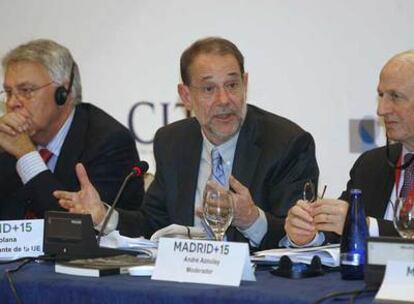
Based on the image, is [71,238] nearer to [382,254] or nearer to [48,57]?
[382,254]

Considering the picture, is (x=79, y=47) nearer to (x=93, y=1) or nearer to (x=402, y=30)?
(x=93, y=1)

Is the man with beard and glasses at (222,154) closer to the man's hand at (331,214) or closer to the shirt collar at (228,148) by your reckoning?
Answer: the shirt collar at (228,148)

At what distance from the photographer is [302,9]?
4297 mm

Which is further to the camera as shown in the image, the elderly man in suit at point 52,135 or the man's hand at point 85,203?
the elderly man in suit at point 52,135

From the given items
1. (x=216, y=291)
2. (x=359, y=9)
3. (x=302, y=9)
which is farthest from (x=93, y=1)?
(x=216, y=291)

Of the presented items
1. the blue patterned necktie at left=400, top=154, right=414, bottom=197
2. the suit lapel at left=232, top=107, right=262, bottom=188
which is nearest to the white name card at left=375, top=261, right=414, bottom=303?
the blue patterned necktie at left=400, top=154, right=414, bottom=197

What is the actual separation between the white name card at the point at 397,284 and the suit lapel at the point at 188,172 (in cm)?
152

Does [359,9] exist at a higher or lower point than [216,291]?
higher

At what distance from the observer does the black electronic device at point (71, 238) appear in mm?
2582

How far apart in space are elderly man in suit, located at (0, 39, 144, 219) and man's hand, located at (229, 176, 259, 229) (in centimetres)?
97

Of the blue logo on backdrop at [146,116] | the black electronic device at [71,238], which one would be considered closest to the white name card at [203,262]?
the black electronic device at [71,238]

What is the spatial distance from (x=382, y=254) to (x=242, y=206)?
2.95 feet

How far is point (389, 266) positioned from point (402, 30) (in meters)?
2.30

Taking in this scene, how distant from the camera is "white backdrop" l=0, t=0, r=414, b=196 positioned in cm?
414
